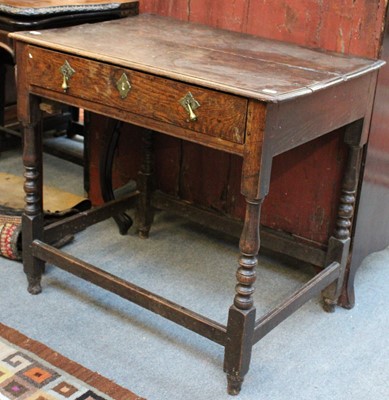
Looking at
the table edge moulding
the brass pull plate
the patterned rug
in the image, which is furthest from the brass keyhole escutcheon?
the patterned rug

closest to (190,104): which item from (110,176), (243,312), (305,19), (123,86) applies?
(123,86)

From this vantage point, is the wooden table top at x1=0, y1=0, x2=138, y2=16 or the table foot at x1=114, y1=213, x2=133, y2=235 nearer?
the wooden table top at x1=0, y1=0, x2=138, y2=16

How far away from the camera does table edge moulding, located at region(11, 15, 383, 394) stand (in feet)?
5.76

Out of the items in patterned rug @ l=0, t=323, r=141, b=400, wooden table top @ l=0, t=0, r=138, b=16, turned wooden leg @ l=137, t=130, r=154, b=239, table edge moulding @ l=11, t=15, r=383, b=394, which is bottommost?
patterned rug @ l=0, t=323, r=141, b=400

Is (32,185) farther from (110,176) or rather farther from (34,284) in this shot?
(110,176)

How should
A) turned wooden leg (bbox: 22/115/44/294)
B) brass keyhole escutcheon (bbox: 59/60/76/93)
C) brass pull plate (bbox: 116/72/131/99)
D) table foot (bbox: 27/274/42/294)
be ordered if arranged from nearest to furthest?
brass pull plate (bbox: 116/72/131/99)
brass keyhole escutcheon (bbox: 59/60/76/93)
turned wooden leg (bbox: 22/115/44/294)
table foot (bbox: 27/274/42/294)

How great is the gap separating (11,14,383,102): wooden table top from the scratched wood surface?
85mm

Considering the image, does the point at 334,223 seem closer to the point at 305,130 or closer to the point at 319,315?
the point at 319,315

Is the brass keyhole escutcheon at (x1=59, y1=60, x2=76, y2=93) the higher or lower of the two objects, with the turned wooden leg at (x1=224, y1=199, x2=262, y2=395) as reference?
higher

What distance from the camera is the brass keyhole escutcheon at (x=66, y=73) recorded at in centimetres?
202

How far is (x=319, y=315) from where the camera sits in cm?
239

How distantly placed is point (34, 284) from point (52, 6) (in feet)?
2.84

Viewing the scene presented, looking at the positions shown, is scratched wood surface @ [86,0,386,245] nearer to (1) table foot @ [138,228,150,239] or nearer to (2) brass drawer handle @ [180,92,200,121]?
(1) table foot @ [138,228,150,239]

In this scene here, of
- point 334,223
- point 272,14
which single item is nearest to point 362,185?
point 334,223
